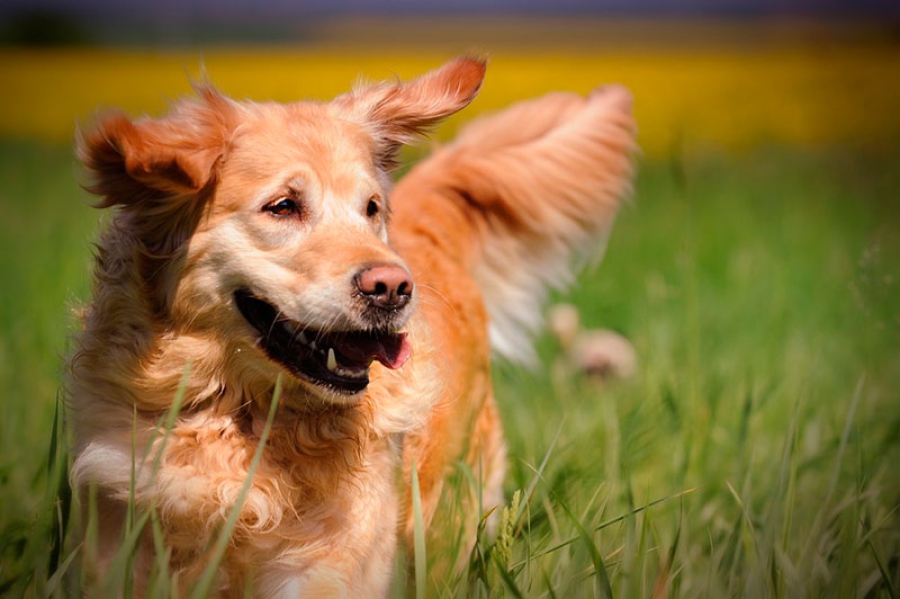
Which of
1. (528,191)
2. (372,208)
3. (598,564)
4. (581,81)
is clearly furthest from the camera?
(581,81)

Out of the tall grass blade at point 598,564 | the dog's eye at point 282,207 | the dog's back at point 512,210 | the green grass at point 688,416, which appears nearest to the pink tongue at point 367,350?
the dog's eye at point 282,207

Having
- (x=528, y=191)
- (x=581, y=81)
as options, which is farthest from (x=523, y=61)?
(x=528, y=191)

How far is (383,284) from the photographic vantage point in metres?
2.36

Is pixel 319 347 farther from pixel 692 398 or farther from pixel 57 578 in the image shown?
pixel 692 398

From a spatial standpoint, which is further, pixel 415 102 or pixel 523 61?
pixel 523 61

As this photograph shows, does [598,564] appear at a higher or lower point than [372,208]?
lower

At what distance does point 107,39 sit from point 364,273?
24.4m

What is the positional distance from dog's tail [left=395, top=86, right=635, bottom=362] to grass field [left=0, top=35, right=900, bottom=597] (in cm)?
33

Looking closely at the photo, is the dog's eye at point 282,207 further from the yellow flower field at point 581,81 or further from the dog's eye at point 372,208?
the yellow flower field at point 581,81

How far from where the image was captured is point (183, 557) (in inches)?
96.5

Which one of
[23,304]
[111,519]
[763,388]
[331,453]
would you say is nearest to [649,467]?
[763,388]

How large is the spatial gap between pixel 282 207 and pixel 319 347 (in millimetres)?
381

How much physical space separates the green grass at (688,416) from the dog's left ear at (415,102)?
2.46 ft

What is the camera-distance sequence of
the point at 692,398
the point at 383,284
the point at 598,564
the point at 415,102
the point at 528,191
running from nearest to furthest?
1. the point at 598,564
2. the point at 383,284
3. the point at 415,102
4. the point at 692,398
5. the point at 528,191
